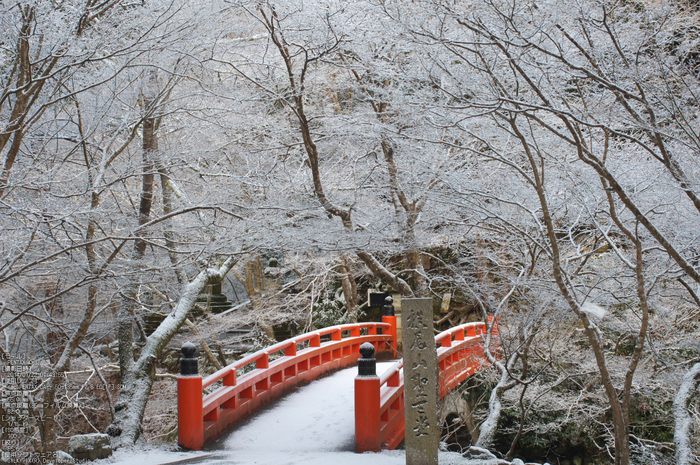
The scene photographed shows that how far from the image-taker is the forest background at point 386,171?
17.1ft

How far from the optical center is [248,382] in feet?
26.1

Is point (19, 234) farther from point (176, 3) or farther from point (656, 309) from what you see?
point (656, 309)

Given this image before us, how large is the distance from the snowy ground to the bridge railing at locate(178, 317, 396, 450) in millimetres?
181

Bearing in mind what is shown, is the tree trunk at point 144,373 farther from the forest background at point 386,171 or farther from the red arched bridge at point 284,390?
the red arched bridge at point 284,390

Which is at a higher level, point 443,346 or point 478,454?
point 443,346

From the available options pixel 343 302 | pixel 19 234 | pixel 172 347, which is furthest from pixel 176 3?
pixel 343 302

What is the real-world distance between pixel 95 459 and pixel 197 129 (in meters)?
7.01

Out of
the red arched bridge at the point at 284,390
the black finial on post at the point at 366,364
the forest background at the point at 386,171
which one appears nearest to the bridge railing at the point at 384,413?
the red arched bridge at the point at 284,390

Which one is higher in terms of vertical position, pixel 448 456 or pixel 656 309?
pixel 656 309

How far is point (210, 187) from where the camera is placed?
10.2 m

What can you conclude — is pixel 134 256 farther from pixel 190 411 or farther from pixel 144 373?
pixel 190 411

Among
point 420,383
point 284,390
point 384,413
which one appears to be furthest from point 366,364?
point 284,390

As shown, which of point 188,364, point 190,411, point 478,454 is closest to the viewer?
point 478,454

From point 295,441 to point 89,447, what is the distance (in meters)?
2.56
